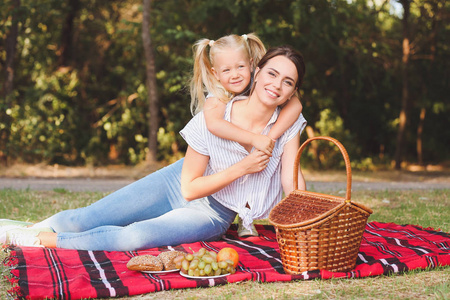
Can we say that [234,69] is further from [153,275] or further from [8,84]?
[8,84]

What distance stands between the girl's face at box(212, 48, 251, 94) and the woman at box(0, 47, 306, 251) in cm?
10

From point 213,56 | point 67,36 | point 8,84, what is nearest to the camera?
point 213,56

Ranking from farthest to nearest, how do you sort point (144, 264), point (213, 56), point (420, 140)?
1. point (420, 140)
2. point (213, 56)
3. point (144, 264)

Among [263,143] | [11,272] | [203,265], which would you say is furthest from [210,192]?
[11,272]

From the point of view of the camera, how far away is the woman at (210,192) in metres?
3.03

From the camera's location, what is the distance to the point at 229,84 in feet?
10.7

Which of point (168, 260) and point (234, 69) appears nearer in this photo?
point (168, 260)

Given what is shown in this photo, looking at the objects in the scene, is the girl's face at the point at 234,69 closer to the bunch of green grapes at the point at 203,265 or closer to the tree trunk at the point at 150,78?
the bunch of green grapes at the point at 203,265

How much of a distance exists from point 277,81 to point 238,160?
0.57 m

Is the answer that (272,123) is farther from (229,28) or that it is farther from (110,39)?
(110,39)

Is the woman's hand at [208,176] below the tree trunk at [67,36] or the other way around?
below

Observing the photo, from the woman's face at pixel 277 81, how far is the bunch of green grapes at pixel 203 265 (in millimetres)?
1009

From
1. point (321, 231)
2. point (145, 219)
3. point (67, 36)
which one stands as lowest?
point (145, 219)

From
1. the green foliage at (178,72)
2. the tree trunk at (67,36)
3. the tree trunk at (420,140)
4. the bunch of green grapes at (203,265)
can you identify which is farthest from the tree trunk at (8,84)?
the tree trunk at (420,140)
